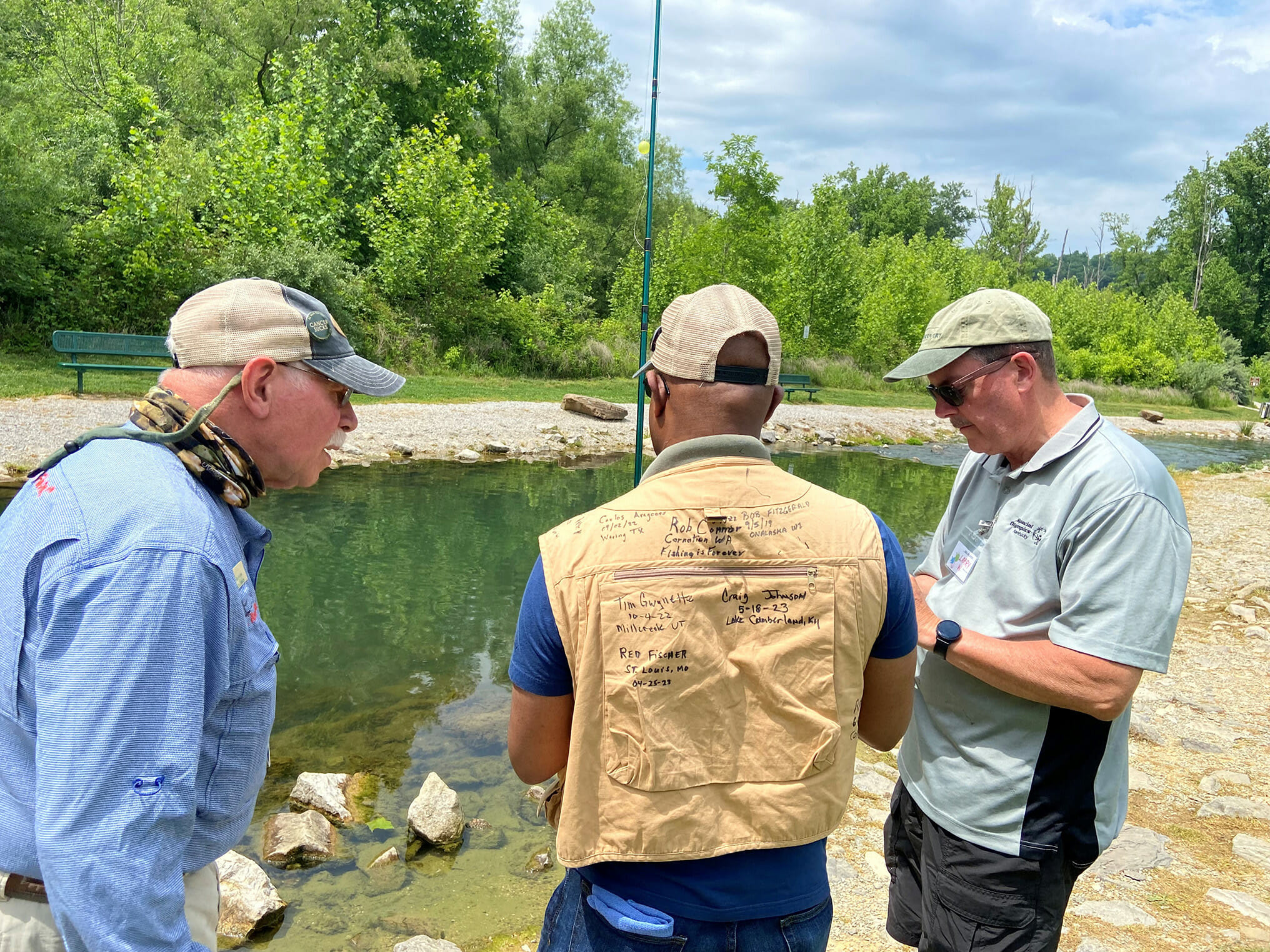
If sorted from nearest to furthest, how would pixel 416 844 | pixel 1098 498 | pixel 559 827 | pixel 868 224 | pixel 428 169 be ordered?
pixel 559 827 < pixel 1098 498 < pixel 416 844 < pixel 428 169 < pixel 868 224

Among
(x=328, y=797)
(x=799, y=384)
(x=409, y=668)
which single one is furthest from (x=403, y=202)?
(x=328, y=797)

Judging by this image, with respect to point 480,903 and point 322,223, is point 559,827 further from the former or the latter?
point 322,223

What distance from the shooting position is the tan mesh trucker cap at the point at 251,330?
169 cm

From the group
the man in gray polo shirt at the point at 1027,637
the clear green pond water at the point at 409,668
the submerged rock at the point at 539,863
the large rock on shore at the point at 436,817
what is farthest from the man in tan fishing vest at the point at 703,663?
the large rock on shore at the point at 436,817

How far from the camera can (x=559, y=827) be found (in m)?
1.73

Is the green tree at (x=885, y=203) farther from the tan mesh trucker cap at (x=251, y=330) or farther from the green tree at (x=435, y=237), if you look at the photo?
the tan mesh trucker cap at (x=251, y=330)

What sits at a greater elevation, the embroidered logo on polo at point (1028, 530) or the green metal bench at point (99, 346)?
the embroidered logo on polo at point (1028, 530)

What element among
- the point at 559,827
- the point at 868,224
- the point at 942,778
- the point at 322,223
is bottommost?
the point at 942,778

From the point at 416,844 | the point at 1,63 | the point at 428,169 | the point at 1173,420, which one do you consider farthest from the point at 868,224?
the point at 416,844

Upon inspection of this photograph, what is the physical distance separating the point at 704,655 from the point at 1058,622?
3.63 feet

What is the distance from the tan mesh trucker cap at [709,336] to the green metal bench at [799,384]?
→ 25144 mm

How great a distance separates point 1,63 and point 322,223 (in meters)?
8.43

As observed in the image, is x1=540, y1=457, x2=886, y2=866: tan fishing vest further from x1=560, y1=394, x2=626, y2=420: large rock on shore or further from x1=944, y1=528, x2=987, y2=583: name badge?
x1=560, y1=394, x2=626, y2=420: large rock on shore

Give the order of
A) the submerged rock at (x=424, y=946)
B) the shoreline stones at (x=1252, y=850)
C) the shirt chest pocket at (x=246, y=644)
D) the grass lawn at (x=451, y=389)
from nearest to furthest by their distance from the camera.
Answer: the shirt chest pocket at (x=246, y=644)
the submerged rock at (x=424, y=946)
the shoreline stones at (x=1252, y=850)
the grass lawn at (x=451, y=389)
